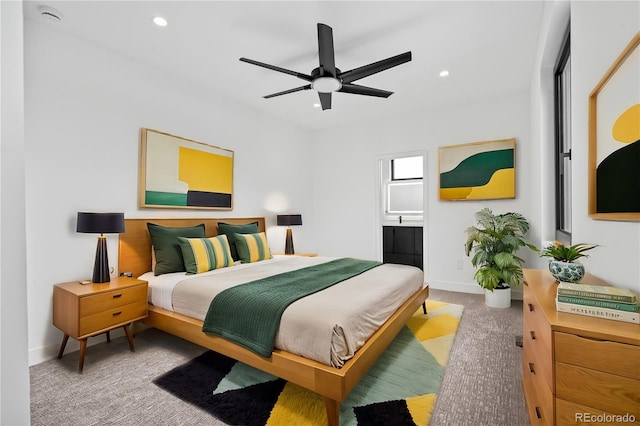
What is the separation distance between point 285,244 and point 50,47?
138 inches

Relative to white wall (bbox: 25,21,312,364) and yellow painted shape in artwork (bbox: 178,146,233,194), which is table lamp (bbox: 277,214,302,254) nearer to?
yellow painted shape in artwork (bbox: 178,146,233,194)

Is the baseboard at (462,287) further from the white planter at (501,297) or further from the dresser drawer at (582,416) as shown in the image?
the dresser drawer at (582,416)

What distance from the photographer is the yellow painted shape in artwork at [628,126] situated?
101 centimetres

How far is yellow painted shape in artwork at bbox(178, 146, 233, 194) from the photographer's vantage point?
136 inches

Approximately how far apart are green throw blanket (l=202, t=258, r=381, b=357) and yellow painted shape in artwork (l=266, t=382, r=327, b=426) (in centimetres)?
33

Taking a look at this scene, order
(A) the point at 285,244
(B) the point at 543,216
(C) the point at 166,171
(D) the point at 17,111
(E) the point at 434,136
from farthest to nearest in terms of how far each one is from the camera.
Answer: (A) the point at 285,244 → (E) the point at 434,136 → (C) the point at 166,171 → (B) the point at 543,216 → (D) the point at 17,111

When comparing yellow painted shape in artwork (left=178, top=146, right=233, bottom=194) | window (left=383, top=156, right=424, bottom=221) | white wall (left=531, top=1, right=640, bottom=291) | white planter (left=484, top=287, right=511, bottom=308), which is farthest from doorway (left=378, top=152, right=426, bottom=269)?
white wall (left=531, top=1, right=640, bottom=291)

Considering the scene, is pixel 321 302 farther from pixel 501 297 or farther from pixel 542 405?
pixel 501 297

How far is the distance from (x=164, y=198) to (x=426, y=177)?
3.74 meters

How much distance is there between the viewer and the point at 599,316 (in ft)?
3.28

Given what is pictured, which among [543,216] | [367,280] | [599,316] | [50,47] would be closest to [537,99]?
[543,216]

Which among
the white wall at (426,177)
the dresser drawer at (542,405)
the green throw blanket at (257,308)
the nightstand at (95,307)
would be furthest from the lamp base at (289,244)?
the dresser drawer at (542,405)

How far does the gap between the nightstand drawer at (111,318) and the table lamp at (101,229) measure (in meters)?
0.35

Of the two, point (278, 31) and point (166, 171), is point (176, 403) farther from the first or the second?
point (278, 31)
